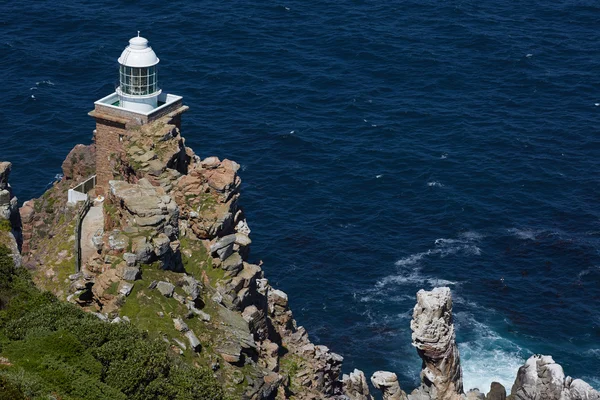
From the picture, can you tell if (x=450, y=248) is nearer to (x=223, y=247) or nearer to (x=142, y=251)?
(x=223, y=247)

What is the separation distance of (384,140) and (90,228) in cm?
7539

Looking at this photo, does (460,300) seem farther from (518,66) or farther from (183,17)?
(183,17)

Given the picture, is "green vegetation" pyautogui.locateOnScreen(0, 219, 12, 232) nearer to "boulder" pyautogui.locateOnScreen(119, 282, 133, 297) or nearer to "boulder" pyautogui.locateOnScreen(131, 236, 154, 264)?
"boulder" pyautogui.locateOnScreen(131, 236, 154, 264)

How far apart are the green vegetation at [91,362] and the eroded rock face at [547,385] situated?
21.7 m

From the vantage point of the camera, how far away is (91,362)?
56094 mm

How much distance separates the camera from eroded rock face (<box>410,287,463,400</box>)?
6931cm

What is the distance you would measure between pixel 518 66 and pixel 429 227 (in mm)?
50075

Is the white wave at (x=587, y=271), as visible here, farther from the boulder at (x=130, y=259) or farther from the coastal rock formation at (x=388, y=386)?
the boulder at (x=130, y=259)

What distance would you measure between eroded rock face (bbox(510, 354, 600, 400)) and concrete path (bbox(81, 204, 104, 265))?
34.5 meters

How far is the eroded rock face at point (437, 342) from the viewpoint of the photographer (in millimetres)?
69312

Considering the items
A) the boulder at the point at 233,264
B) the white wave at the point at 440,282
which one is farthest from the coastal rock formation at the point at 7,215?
the white wave at the point at 440,282

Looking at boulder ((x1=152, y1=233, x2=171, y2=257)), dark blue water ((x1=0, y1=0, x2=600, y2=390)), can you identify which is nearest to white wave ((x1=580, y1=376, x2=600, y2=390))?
dark blue water ((x1=0, y1=0, x2=600, y2=390))

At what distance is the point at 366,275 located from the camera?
131 metres

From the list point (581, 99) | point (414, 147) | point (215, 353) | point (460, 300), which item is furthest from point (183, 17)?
point (215, 353)
